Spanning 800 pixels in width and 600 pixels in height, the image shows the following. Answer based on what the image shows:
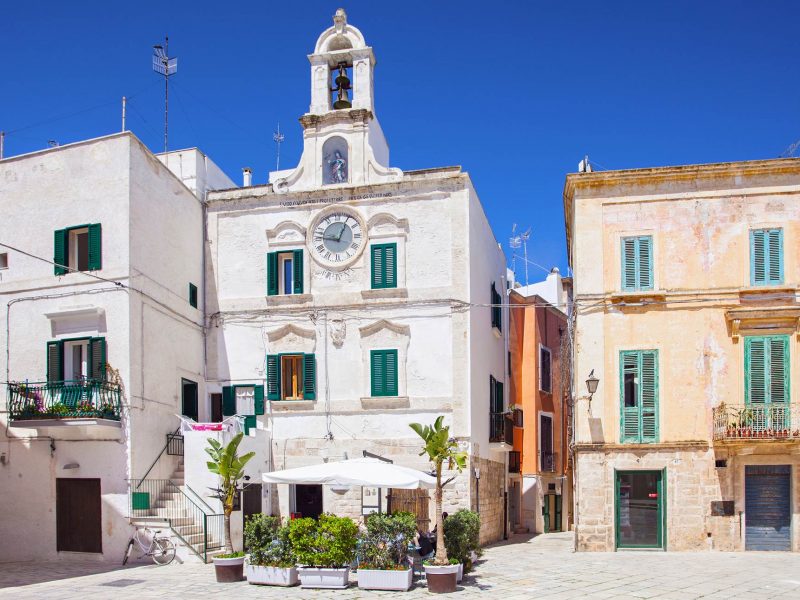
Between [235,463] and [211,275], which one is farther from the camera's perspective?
[211,275]

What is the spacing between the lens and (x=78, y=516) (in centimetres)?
2312

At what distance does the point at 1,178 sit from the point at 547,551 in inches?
759

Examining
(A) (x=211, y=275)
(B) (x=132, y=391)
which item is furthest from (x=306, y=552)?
(A) (x=211, y=275)

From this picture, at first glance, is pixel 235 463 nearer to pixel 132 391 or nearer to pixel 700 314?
pixel 132 391

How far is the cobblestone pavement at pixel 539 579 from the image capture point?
16.6 metres

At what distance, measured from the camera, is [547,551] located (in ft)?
80.8

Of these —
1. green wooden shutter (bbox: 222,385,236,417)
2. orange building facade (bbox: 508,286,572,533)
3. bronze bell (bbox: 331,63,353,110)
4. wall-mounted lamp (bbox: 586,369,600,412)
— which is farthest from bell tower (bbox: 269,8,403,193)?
orange building facade (bbox: 508,286,572,533)

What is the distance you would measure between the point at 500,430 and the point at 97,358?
43.4 ft

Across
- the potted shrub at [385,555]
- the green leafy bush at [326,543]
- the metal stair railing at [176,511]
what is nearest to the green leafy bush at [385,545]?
the potted shrub at [385,555]

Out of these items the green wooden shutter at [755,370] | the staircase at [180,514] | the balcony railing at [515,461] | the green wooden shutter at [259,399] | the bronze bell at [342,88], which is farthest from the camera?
the balcony railing at [515,461]

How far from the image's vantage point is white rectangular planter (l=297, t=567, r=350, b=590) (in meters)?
17.4

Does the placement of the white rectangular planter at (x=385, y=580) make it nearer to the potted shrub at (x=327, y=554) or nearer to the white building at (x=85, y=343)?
the potted shrub at (x=327, y=554)

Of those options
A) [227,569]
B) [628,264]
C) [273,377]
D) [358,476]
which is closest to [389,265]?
[273,377]

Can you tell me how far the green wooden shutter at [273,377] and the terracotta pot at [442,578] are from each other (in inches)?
413
